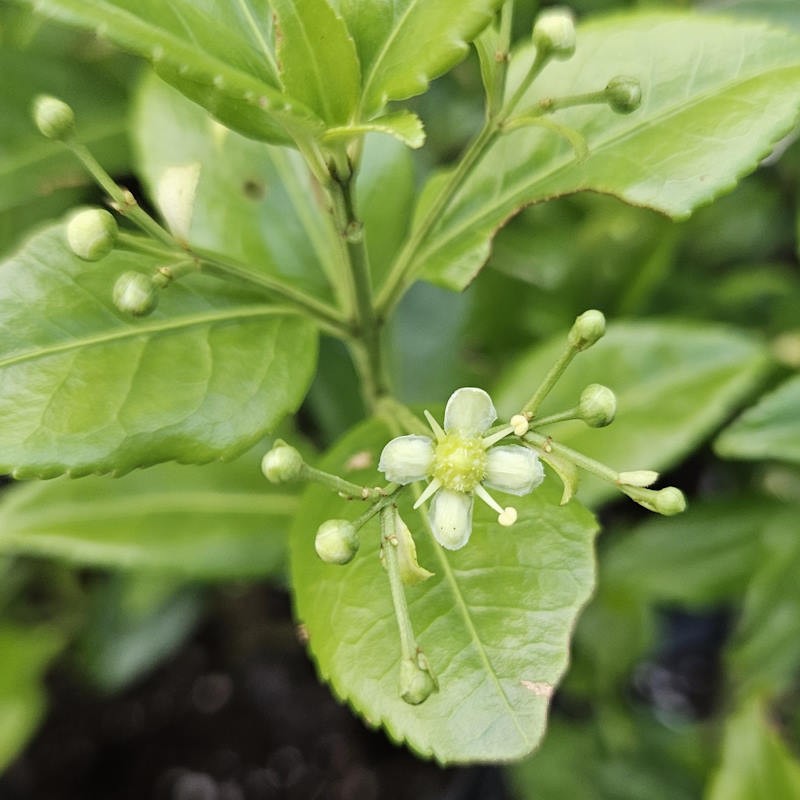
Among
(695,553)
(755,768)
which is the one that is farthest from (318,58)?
(755,768)

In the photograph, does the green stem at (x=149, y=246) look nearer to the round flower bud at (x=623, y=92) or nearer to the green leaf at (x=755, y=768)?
the round flower bud at (x=623, y=92)

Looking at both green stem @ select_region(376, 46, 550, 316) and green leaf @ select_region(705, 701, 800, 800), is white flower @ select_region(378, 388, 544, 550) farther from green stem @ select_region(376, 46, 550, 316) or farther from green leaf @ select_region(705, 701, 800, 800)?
green leaf @ select_region(705, 701, 800, 800)

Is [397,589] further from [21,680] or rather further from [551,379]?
[21,680]

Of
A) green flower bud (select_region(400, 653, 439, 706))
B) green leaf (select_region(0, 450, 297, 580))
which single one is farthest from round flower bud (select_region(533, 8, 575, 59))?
green leaf (select_region(0, 450, 297, 580))

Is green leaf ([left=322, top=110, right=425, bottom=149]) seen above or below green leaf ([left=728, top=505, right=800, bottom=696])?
above

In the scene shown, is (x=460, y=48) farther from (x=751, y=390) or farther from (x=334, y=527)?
(x=751, y=390)

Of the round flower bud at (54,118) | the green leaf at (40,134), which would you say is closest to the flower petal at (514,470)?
the round flower bud at (54,118)

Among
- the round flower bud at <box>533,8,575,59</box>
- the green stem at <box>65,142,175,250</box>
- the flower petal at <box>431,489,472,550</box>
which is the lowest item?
the flower petal at <box>431,489,472,550</box>
